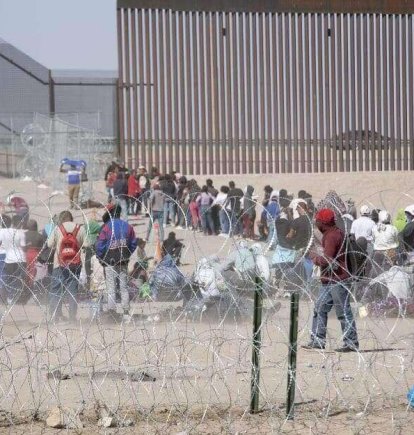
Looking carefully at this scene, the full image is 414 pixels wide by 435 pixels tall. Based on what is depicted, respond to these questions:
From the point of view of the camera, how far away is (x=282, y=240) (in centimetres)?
1291

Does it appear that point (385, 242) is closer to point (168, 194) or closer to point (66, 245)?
point (66, 245)

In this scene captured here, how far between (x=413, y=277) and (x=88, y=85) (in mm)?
18975

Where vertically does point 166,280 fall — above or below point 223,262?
below

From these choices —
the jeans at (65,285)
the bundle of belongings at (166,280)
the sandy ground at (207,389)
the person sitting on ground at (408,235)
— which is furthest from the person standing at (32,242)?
the person sitting on ground at (408,235)

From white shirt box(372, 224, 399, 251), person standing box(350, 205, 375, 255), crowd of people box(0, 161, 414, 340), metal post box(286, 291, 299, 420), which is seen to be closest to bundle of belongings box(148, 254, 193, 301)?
crowd of people box(0, 161, 414, 340)

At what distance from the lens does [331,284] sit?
908 cm

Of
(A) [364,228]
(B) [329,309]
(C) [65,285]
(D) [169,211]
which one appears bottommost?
(B) [329,309]

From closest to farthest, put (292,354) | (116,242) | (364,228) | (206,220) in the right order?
1. (292,354)
2. (116,242)
3. (364,228)
4. (206,220)

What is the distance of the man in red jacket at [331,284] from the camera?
342 inches

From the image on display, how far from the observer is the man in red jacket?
869 centimetres

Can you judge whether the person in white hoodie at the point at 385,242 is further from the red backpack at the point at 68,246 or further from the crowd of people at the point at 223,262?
the red backpack at the point at 68,246

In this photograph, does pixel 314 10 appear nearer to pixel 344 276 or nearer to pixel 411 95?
pixel 411 95

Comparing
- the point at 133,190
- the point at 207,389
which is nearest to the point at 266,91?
the point at 133,190

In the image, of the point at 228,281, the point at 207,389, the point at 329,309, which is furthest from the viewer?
the point at 228,281
